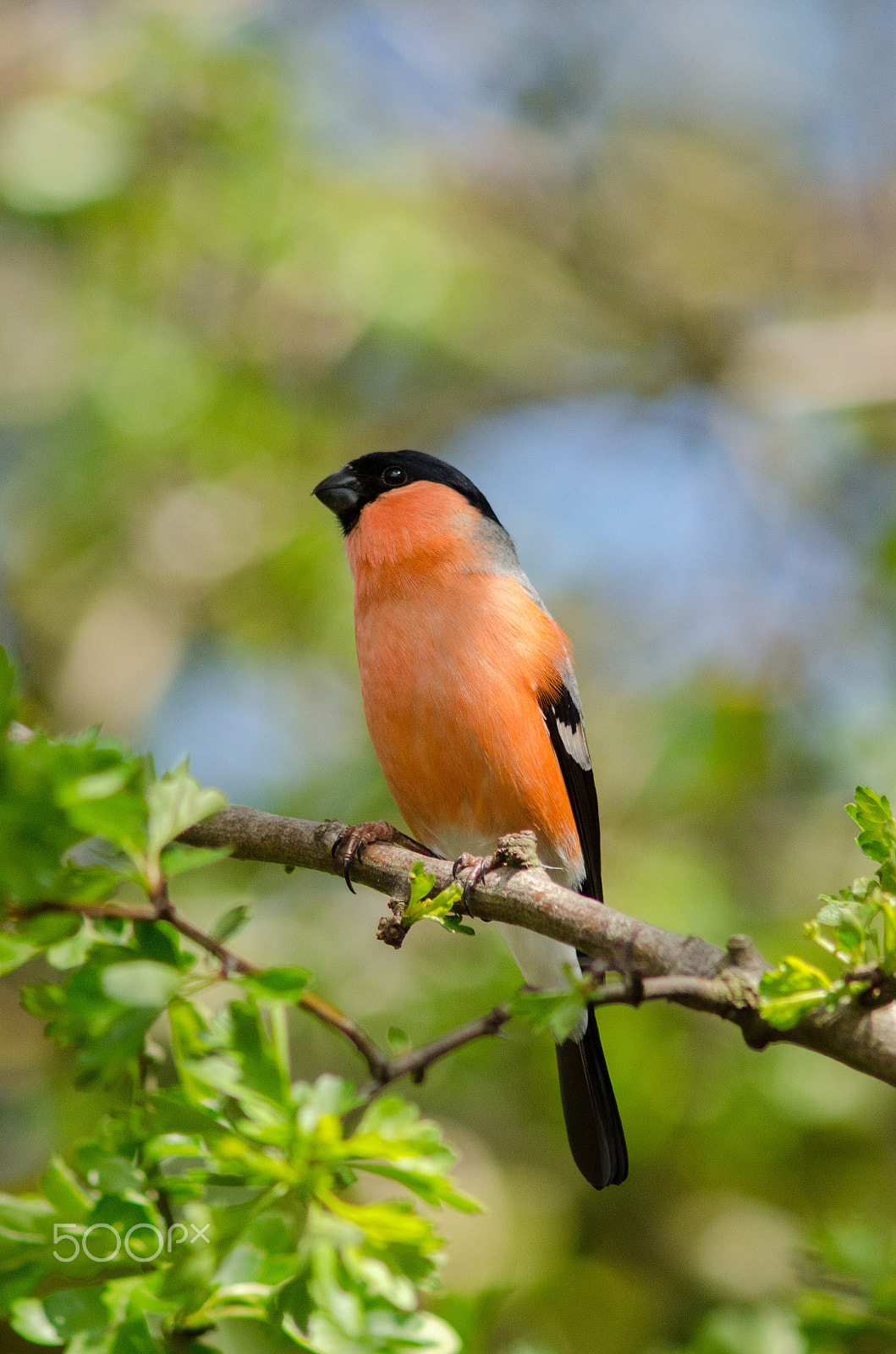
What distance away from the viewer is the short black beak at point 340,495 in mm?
5118

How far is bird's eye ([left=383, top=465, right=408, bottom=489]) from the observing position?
17.0 feet

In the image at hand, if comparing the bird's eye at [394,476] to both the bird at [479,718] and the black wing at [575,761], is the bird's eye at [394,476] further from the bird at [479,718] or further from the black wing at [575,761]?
the black wing at [575,761]

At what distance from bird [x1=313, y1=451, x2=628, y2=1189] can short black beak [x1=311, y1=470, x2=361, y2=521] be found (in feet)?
0.70

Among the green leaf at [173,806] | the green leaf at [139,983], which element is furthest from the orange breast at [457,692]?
the green leaf at [139,983]

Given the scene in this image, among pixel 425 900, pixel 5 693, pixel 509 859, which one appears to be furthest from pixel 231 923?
pixel 509 859

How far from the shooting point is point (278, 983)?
162 cm

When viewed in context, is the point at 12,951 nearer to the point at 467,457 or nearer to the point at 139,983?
the point at 139,983

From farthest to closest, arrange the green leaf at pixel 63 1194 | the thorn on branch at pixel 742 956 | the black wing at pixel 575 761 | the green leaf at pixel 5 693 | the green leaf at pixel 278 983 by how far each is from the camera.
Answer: the black wing at pixel 575 761, the thorn on branch at pixel 742 956, the green leaf at pixel 63 1194, the green leaf at pixel 5 693, the green leaf at pixel 278 983

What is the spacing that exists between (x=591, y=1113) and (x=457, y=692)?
1602 millimetres

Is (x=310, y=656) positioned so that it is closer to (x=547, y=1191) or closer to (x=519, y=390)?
(x=519, y=390)

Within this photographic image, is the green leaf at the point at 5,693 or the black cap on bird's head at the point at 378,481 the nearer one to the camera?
the green leaf at the point at 5,693

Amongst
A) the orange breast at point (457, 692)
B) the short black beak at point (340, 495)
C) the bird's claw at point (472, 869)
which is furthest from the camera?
the short black beak at point (340, 495)

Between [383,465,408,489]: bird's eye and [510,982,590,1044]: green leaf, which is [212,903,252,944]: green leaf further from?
[383,465,408,489]: bird's eye

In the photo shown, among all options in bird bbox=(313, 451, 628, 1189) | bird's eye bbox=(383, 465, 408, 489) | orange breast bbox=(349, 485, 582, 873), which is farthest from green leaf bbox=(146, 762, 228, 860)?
bird's eye bbox=(383, 465, 408, 489)
